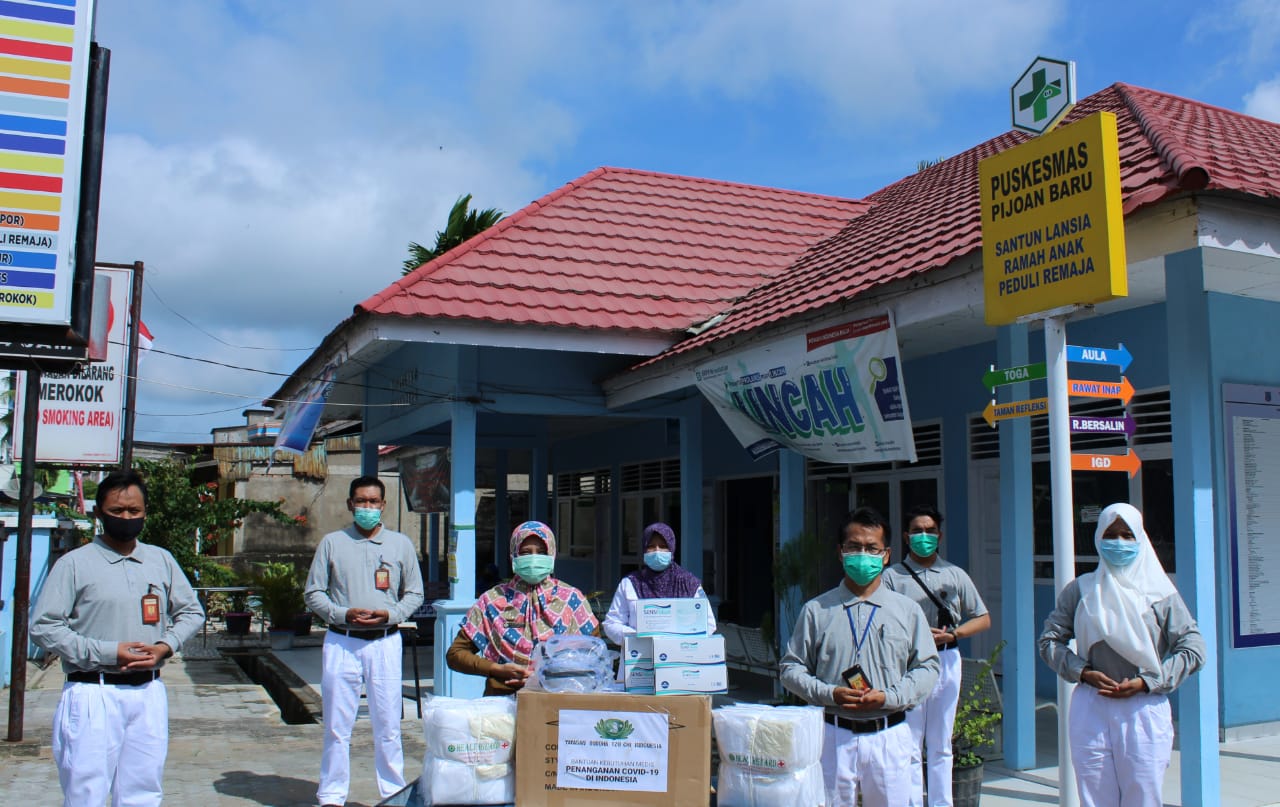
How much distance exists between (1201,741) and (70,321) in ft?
20.4

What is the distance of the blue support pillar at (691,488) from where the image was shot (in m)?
11.9

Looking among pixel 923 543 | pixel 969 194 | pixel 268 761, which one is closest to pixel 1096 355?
pixel 923 543

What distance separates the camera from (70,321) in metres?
5.08

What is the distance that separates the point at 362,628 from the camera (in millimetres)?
6418

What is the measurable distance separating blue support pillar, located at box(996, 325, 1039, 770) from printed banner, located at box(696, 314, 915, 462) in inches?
27.3

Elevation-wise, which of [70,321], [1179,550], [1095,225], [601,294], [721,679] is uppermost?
[601,294]

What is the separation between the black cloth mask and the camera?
15.9 feet

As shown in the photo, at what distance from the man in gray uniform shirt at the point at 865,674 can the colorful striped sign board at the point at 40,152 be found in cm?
375

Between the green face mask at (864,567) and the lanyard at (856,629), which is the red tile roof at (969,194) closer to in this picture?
the green face mask at (864,567)

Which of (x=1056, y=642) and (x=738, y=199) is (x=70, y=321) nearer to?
(x=1056, y=642)

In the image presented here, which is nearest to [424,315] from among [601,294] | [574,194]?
[601,294]

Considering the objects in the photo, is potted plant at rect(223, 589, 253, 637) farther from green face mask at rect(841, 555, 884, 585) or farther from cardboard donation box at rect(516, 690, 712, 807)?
green face mask at rect(841, 555, 884, 585)

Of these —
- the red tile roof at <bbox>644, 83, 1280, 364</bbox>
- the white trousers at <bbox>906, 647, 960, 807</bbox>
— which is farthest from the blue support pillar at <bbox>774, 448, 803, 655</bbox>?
the white trousers at <bbox>906, 647, 960, 807</bbox>

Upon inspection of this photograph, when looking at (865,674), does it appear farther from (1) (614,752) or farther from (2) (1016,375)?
(2) (1016,375)
